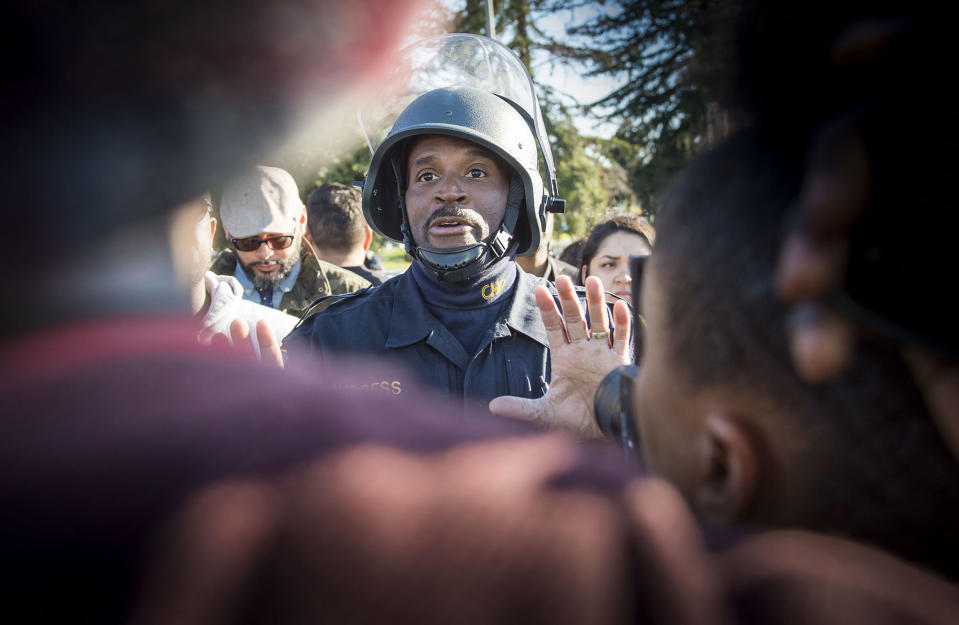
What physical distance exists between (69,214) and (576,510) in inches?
26.7

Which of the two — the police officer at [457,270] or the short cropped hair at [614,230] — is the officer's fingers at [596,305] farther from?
the short cropped hair at [614,230]

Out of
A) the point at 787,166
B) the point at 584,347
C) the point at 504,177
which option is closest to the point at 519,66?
the point at 504,177

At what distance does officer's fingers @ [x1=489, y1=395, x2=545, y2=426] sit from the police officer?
0.47 m

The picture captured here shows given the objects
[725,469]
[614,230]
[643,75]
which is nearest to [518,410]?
[725,469]

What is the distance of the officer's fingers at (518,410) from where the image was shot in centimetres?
203

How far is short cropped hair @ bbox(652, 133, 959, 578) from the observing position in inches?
33.6

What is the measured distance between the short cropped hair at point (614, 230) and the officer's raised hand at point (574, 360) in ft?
8.16

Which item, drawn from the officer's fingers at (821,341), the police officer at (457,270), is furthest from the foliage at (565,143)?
the officer's fingers at (821,341)

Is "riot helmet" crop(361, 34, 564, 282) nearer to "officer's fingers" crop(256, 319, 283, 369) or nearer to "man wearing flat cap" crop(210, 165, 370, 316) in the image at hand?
"officer's fingers" crop(256, 319, 283, 369)

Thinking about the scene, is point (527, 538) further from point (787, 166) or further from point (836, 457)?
point (787, 166)

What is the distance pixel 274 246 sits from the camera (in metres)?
4.65

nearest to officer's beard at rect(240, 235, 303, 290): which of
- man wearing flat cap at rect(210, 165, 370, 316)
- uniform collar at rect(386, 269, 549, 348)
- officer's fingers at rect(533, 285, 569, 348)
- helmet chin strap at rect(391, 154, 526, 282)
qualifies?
man wearing flat cap at rect(210, 165, 370, 316)

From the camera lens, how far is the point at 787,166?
0.92m

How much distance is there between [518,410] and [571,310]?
37cm
